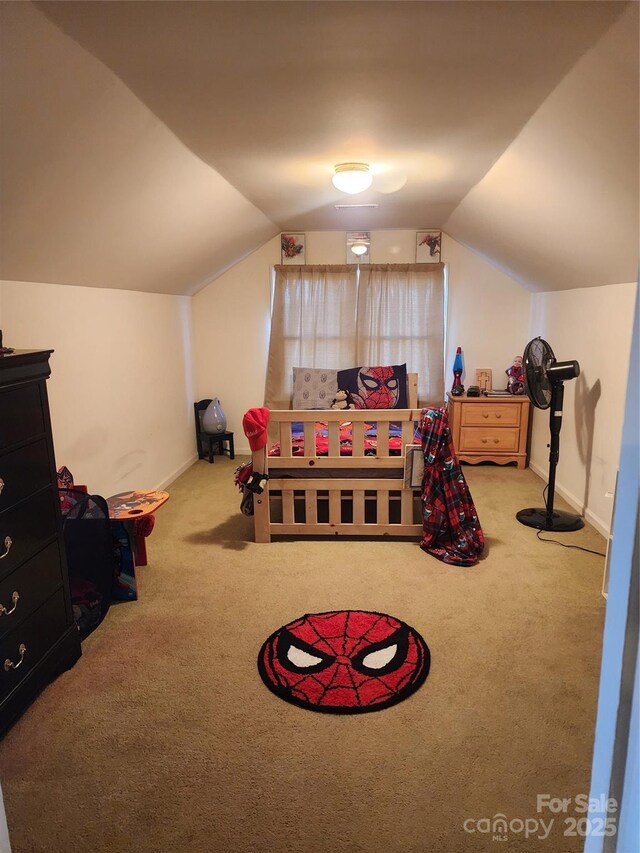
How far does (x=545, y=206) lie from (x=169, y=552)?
9.52ft

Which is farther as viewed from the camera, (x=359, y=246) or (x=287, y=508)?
(x=359, y=246)

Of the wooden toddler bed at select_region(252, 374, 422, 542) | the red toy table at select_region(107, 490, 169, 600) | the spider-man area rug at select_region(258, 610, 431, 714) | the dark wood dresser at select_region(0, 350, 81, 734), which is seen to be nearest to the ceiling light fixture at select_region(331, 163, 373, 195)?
the wooden toddler bed at select_region(252, 374, 422, 542)

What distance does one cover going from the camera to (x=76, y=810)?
164 cm

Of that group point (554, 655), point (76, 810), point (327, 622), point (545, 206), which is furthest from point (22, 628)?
point (545, 206)

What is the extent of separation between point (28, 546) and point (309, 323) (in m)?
3.79

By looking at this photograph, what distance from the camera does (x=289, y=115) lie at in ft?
7.22

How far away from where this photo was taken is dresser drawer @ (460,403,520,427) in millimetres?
4973

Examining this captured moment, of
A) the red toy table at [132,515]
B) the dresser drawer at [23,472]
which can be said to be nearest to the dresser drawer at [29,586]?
the dresser drawer at [23,472]

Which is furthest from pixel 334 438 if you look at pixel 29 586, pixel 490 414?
pixel 490 414

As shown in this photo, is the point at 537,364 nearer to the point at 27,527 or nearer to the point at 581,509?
the point at 581,509

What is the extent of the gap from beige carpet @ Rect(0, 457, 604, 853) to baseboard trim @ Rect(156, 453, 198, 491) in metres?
1.51

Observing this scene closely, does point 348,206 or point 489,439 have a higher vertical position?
point 348,206

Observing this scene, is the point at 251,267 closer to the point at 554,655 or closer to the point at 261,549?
the point at 261,549

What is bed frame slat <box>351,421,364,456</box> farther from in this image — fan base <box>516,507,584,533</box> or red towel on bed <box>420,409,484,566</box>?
fan base <box>516,507,584,533</box>
